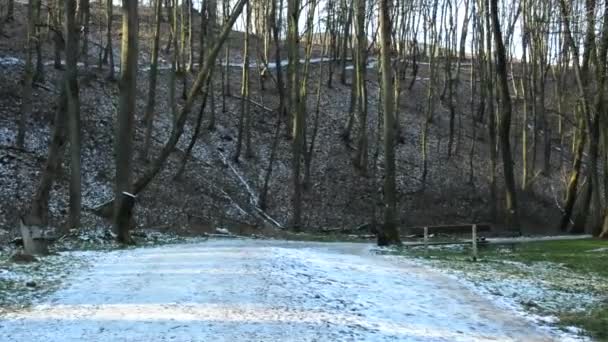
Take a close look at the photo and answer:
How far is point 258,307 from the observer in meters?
7.43

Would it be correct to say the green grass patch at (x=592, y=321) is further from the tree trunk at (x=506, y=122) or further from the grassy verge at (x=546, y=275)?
the tree trunk at (x=506, y=122)

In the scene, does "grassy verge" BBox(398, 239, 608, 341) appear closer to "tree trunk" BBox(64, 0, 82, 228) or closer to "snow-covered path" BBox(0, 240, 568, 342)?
"snow-covered path" BBox(0, 240, 568, 342)

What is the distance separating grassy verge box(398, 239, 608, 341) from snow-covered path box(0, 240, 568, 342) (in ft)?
2.13

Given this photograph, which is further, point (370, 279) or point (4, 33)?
point (4, 33)

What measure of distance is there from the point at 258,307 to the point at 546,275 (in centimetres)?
672

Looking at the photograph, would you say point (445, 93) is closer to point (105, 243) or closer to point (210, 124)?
point (210, 124)

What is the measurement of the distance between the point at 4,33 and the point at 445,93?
97.3 ft

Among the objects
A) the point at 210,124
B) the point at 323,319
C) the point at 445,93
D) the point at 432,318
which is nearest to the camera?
the point at 323,319

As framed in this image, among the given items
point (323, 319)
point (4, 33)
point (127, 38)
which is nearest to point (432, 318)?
point (323, 319)

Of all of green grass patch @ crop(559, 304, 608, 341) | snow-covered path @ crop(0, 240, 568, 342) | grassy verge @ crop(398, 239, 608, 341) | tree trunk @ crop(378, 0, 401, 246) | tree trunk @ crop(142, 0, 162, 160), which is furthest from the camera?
tree trunk @ crop(142, 0, 162, 160)

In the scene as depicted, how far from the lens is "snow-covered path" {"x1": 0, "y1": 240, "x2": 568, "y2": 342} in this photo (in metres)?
6.43

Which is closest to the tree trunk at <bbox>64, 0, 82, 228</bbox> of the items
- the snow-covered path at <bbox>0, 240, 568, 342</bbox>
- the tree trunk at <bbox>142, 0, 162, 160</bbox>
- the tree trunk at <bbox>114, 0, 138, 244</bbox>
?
the tree trunk at <bbox>114, 0, 138, 244</bbox>

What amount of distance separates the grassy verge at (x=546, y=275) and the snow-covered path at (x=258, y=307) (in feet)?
2.13

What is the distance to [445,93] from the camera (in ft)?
153
